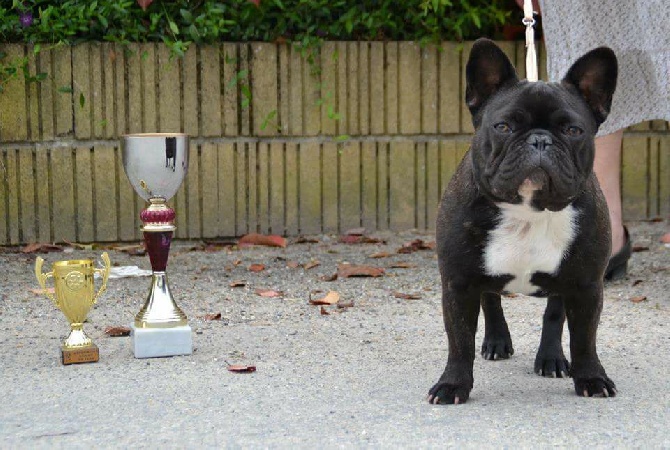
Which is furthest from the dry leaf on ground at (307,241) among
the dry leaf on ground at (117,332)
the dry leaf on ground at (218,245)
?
the dry leaf on ground at (117,332)

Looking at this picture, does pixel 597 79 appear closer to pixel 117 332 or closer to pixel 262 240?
pixel 117 332

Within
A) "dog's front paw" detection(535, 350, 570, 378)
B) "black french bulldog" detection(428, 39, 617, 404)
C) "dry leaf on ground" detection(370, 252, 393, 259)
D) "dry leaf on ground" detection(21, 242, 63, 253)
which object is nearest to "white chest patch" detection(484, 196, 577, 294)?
"black french bulldog" detection(428, 39, 617, 404)

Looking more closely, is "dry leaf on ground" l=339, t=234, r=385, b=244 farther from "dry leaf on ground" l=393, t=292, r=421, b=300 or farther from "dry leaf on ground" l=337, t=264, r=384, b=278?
"dry leaf on ground" l=393, t=292, r=421, b=300

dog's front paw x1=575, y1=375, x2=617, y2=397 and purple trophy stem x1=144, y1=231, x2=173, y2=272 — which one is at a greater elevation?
purple trophy stem x1=144, y1=231, x2=173, y2=272

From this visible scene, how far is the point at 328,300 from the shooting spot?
4645 millimetres

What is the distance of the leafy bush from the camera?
18.8 feet

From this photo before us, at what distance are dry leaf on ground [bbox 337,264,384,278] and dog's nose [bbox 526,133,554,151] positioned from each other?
7.87 ft

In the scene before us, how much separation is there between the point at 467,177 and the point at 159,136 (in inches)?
49.1

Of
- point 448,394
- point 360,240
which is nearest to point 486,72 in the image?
point 448,394

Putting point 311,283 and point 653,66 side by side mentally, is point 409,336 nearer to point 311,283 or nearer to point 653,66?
point 311,283

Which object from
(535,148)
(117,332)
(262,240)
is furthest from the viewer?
(262,240)

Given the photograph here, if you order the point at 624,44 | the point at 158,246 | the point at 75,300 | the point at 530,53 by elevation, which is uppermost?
the point at 624,44

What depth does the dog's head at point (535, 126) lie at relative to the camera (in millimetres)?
2855

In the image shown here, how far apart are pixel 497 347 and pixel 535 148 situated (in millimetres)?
1062
